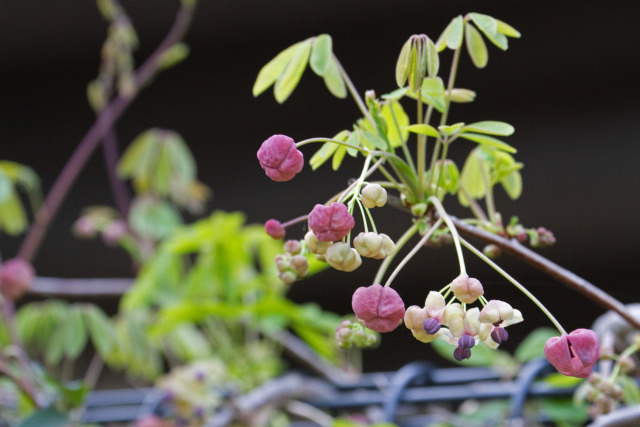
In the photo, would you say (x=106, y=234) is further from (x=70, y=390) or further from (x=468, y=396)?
(x=468, y=396)

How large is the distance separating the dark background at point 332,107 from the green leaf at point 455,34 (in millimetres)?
813

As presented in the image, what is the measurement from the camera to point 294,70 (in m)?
0.40

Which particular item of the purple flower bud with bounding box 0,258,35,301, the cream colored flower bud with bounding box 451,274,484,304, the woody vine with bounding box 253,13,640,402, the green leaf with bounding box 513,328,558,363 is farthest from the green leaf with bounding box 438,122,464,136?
the purple flower bud with bounding box 0,258,35,301

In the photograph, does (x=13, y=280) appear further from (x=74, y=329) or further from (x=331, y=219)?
(x=331, y=219)

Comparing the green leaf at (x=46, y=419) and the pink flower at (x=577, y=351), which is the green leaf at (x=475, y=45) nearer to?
the pink flower at (x=577, y=351)

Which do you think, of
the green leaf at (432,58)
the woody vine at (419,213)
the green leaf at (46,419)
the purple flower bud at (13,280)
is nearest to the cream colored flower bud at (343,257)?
the woody vine at (419,213)

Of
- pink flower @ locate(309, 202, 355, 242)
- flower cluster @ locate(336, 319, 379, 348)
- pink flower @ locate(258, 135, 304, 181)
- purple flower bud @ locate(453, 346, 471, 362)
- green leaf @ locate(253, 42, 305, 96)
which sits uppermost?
green leaf @ locate(253, 42, 305, 96)

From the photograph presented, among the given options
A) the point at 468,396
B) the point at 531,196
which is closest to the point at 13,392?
the point at 468,396

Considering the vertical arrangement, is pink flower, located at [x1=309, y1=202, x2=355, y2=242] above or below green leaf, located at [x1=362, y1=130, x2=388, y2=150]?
below

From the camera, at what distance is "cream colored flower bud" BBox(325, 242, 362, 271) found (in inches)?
11.1

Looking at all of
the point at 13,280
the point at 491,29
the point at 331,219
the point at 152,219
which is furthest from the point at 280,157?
the point at 152,219

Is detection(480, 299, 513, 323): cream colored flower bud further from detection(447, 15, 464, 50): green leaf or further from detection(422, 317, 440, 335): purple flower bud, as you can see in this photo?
detection(447, 15, 464, 50): green leaf

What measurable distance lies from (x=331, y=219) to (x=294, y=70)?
0.16m

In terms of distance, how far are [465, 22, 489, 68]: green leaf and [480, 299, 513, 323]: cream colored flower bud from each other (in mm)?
179
